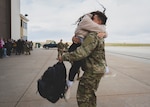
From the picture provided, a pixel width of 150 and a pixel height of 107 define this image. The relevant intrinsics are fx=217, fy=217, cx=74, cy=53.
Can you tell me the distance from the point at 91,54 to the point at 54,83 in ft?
2.34

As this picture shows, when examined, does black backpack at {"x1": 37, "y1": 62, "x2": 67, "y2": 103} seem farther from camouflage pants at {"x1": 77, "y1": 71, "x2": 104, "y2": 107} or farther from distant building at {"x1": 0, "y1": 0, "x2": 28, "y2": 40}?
distant building at {"x1": 0, "y1": 0, "x2": 28, "y2": 40}

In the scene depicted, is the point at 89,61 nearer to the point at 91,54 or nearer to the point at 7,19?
the point at 91,54

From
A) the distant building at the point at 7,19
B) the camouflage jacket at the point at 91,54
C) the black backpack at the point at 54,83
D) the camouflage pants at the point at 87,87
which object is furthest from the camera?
the distant building at the point at 7,19

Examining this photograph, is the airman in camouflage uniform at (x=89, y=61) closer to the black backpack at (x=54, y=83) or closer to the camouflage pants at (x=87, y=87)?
the camouflage pants at (x=87, y=87)

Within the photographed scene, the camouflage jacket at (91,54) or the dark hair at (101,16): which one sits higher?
the dark hair at (101,16)

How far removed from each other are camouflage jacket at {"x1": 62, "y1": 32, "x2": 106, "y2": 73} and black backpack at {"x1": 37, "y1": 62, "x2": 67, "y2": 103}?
29 cm

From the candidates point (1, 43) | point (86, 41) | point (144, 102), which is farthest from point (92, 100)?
point (1, 43)

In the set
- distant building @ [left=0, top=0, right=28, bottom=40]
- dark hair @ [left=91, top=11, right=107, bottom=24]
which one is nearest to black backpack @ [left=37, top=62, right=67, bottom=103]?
dark hair @ [left=91, top=11, right=107, bottom=24]

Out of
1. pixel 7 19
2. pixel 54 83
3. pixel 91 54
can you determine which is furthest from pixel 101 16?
pixel 7 19

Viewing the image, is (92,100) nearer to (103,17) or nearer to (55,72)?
(55,72)

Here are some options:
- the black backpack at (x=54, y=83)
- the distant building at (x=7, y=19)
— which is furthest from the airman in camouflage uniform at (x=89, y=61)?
the distant building at (x=7, y=19)

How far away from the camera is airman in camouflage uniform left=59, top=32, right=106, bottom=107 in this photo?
9.68 feet

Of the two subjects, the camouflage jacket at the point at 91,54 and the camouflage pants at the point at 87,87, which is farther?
the camouflage pants at the point at 87,87

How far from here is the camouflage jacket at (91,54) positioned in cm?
294
